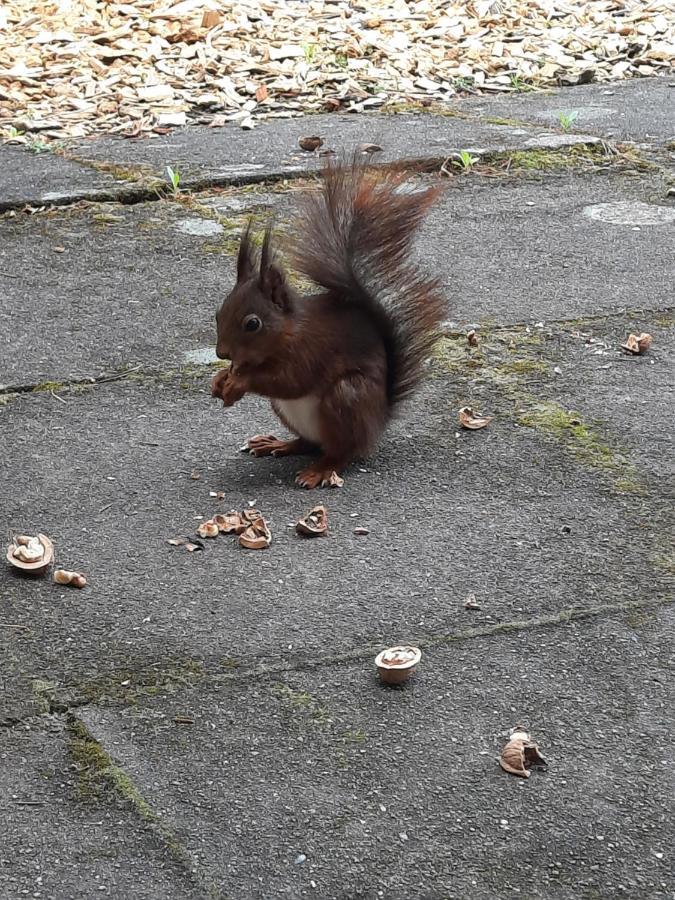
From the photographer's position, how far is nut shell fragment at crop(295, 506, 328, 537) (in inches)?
112

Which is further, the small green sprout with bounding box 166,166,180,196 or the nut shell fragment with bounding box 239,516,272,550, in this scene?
the small green sprout with bounding box 166,166,180,196

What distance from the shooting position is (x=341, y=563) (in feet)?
9.01

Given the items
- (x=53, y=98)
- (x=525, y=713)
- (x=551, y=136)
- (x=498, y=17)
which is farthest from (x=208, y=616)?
(x=498, y=17)

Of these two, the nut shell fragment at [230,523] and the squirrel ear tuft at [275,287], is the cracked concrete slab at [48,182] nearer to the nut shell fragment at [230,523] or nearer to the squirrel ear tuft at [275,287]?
the squirrel ear tuft at [275,287]

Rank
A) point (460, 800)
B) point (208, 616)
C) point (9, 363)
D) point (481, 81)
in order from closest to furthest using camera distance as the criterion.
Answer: point (460, 800), point (208, 616), point (9, 363), point (481, 81)

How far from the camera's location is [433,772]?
2.12 meters

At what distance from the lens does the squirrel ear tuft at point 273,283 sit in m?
3.00

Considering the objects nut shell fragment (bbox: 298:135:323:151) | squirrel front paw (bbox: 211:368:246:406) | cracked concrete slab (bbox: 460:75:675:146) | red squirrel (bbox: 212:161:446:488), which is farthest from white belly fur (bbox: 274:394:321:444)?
cracked concrete slab (bbox: 460:75:675:146)

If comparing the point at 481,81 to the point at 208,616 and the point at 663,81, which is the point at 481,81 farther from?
the point at 208,616

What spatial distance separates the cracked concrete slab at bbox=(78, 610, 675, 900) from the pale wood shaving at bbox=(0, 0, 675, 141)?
4.32m

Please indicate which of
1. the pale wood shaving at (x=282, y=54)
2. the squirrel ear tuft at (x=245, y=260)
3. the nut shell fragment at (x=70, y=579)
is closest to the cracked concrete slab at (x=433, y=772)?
the nut shell fragment at (x=70, y=579)

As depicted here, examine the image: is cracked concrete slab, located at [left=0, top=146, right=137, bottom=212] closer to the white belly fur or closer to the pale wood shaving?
the pale wood shaving

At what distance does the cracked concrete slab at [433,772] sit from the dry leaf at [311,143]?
12.0 feet

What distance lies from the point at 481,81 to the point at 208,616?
5116mm
